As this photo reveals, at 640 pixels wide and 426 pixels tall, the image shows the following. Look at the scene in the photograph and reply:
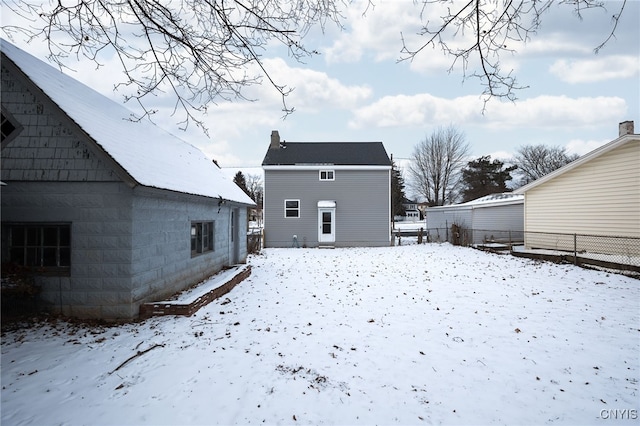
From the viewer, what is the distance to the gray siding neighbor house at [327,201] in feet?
75.4

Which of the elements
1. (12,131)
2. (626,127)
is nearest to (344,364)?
(12,131)

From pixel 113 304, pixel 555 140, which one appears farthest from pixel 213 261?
pixel 555 140

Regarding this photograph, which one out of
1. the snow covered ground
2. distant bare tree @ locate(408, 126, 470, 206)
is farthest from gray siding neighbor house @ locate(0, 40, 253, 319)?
distant bare tree @ locate(408, 126, 470, 206)

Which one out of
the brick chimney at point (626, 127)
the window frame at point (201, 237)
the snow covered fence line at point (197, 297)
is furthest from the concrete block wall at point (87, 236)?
the brick chimney at point (626, 127)

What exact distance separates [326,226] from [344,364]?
18077mm

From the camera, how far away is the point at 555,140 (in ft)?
173

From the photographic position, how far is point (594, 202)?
1462 centimetres

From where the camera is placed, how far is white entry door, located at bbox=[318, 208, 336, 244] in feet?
75.1

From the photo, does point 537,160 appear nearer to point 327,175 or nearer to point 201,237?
point 327,175

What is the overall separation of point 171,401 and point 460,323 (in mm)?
5474

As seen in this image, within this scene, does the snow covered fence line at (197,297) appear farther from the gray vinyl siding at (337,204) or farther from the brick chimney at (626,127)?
the brick chimney at (626,127)

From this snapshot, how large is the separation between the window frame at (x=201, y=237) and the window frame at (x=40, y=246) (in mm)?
3140

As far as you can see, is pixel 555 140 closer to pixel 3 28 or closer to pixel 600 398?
pixel 600 398

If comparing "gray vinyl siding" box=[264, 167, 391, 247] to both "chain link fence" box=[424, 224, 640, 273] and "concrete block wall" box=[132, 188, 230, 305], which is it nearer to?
"chain link fence" box=[424, 224, 640, 273]
